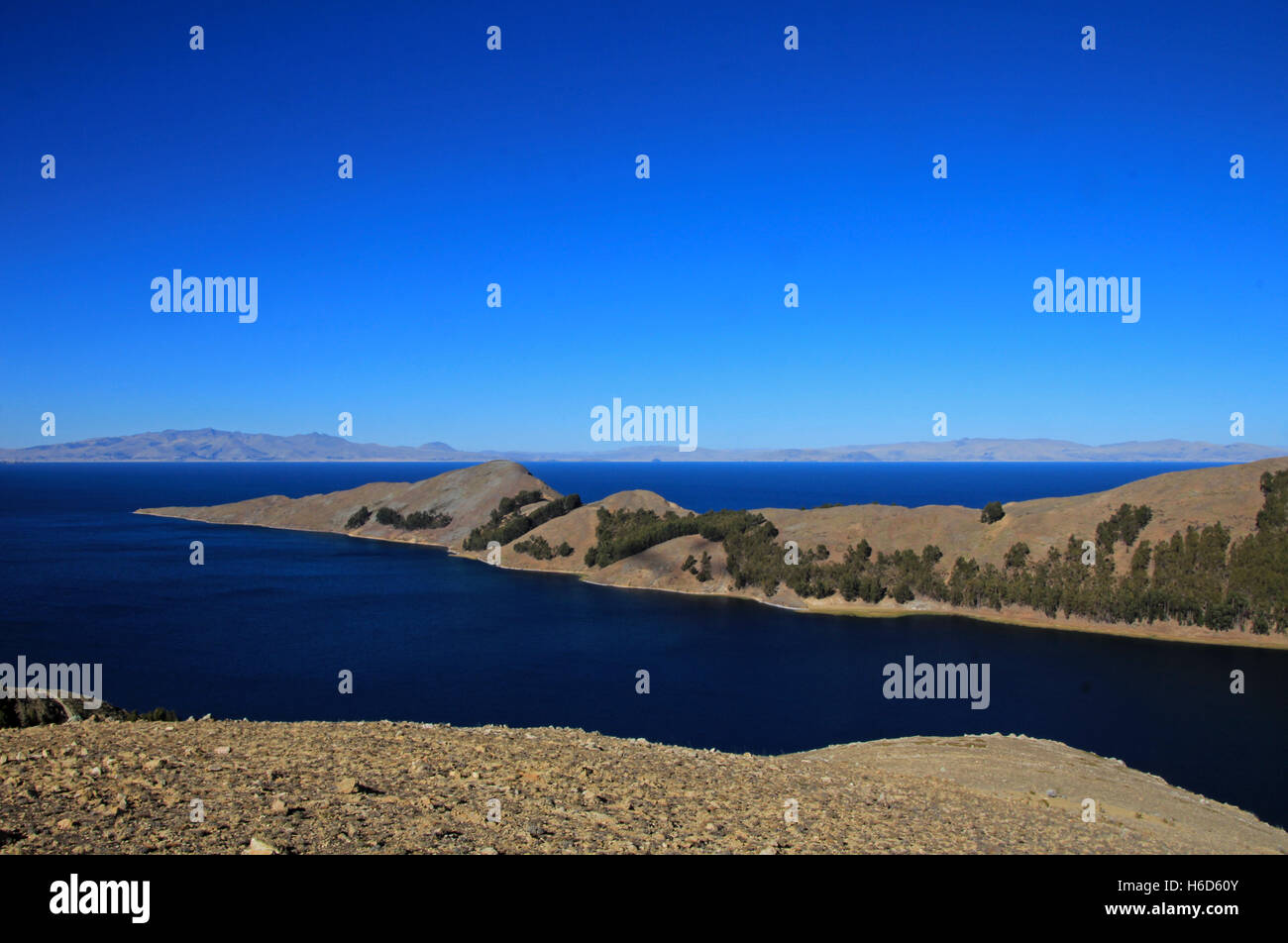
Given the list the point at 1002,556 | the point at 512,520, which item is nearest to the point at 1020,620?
the point at 1002,556

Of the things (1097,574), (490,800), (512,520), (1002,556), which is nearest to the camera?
(490,800)

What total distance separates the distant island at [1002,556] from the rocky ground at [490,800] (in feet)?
198

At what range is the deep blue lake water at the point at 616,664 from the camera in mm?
45062

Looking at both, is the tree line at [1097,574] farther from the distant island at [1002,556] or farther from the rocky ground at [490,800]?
the rocky ground at [490,800]

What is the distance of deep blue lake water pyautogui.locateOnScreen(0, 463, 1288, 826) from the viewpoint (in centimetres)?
4506

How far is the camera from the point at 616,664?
61.0 m

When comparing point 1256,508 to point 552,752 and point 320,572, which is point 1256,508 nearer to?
point 552,752

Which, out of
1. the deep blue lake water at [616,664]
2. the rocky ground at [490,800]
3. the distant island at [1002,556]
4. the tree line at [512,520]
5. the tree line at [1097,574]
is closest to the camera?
the rocky ground at [490,800]

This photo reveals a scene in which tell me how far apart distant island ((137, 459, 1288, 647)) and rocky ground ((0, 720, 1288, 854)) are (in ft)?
198

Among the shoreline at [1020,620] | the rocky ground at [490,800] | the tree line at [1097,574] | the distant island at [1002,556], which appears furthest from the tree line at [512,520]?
the rocky ground at [490,800]

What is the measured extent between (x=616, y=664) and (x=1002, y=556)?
5173 centimetres

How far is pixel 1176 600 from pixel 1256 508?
1672 centimetres

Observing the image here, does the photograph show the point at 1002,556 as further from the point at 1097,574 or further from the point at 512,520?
the point at 512,520
